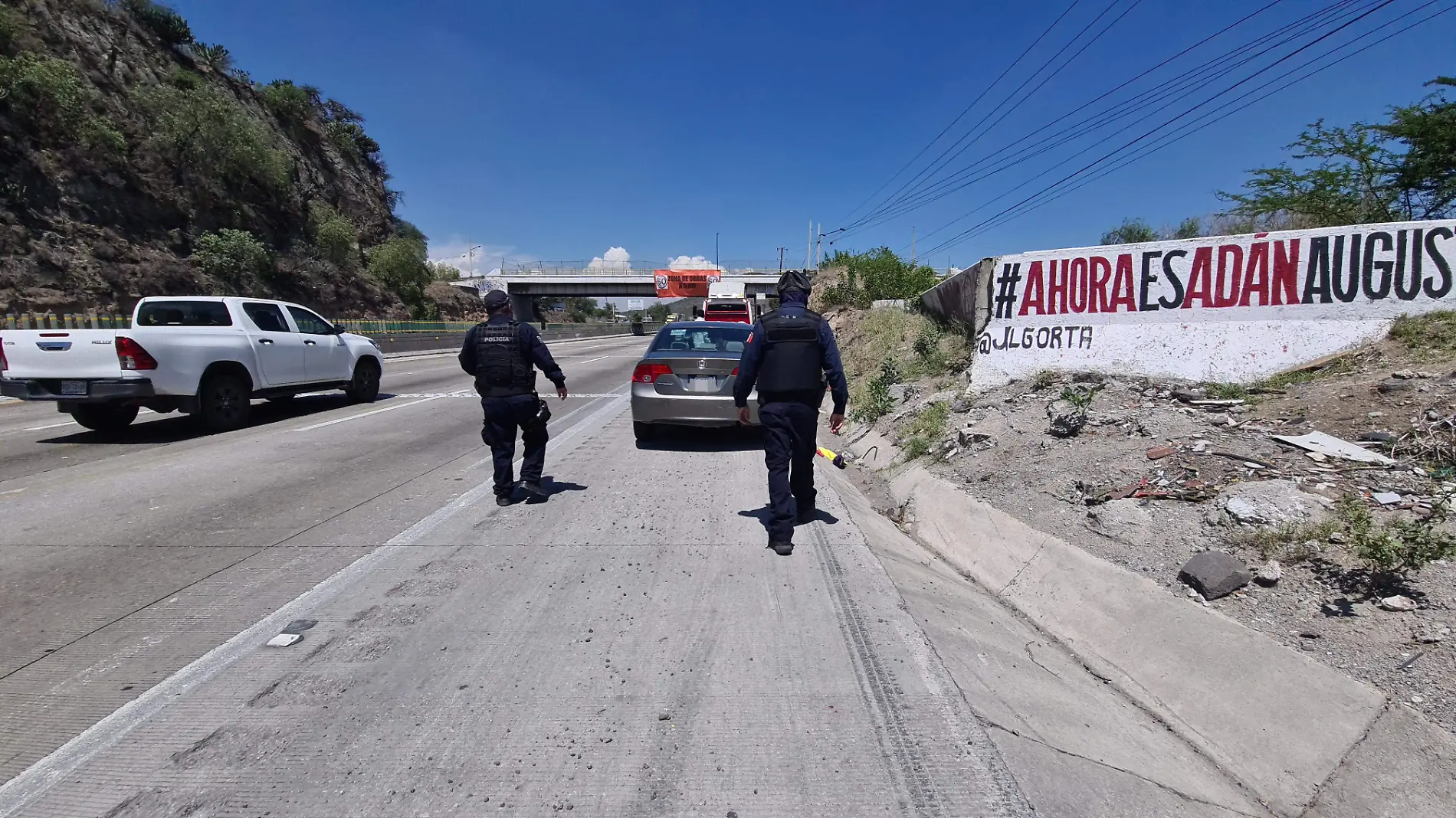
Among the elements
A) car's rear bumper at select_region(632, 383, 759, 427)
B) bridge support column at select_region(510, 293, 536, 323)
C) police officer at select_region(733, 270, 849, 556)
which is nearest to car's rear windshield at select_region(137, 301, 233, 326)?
car's rear bumper at select_region(632, 383, 759, 427)

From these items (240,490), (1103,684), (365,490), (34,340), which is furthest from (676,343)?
(34,340)

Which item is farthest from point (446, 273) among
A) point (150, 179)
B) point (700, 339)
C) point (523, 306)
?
point (700, 339)

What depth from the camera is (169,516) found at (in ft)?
19.1

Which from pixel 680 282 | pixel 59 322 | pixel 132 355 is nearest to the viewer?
pixel 132 355

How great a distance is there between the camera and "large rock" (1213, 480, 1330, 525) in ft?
13.1

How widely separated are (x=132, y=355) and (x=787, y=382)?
28.7 feet

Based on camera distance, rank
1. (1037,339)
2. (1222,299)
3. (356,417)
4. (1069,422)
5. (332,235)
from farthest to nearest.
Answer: (332,235), (356,417), (1037,339), (1222,299), (1069,422)

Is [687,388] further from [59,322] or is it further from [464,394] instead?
[59,322]

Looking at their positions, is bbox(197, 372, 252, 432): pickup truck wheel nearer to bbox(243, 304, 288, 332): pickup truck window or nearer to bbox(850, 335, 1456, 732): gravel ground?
bbox(243, 304, 288, 332): pickup truck window

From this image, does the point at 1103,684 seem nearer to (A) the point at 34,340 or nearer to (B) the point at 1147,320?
A: (B) the point at 1147,320

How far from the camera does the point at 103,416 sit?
31.4 feet

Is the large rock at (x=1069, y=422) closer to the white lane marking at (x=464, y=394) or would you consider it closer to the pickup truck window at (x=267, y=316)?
the white lane marking at (x=464, y=394)

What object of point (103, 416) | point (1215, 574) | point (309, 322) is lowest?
point (1215, 574)

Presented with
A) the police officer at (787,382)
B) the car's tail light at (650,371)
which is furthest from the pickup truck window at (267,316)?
the police officer at (787,382)
